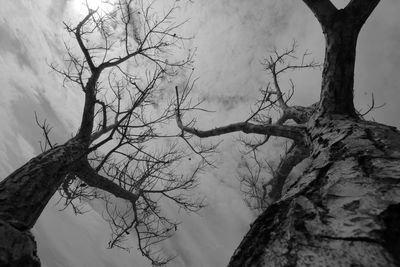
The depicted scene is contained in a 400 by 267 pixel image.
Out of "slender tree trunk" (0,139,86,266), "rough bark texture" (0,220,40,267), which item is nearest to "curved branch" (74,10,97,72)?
"slender tree trunk" (0,139,86,266)

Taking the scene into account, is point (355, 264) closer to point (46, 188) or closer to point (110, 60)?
point (46, 188)

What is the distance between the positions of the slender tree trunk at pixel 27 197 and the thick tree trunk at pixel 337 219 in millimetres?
1009

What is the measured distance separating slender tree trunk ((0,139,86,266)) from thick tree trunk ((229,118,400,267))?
101 centimetres

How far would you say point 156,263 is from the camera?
5.88m

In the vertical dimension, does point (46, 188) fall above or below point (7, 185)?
above

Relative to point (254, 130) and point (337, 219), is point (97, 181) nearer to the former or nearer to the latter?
point (254, 130)

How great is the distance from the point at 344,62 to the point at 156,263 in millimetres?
5099

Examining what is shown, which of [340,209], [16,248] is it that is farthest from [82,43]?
[340,209]

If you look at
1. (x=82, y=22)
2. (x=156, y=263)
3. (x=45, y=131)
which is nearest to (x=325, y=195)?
(x=45, y=131)

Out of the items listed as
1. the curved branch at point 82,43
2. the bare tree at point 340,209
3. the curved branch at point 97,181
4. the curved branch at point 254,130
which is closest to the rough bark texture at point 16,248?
the bare tree at point 340,209

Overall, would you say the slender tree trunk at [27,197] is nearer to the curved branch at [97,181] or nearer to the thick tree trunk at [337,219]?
the curved branch at [97,181]

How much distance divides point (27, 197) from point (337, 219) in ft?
7.32

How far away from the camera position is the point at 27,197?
2273 mm

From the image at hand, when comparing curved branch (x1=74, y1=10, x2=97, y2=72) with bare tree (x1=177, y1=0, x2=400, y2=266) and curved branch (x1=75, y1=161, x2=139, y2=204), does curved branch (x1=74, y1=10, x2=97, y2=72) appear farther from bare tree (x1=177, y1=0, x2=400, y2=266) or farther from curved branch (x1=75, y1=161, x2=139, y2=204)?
bare tree (x1=177, y1=0, x2=400, y2=266)
